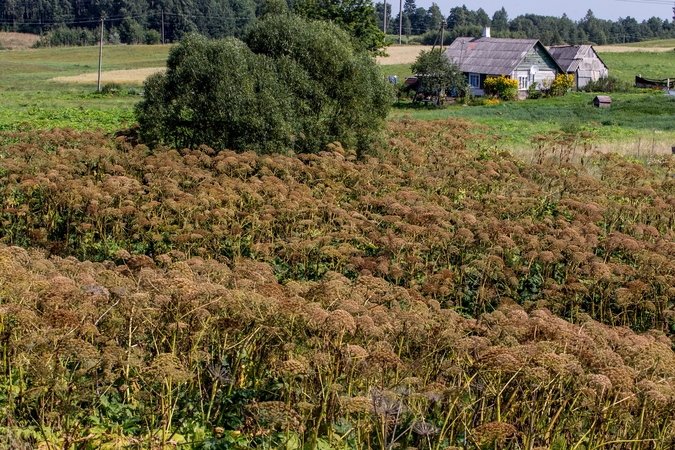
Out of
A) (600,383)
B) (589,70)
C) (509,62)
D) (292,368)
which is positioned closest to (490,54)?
(509,62)

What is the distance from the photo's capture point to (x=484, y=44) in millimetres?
64875

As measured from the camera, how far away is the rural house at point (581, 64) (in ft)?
221

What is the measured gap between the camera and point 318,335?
590 centimetres

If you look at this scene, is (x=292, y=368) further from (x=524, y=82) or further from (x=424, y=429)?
(x=524, y=82)

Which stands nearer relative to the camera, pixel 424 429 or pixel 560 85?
pixel 424 429

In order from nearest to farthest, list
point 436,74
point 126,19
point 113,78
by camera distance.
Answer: point 436,74, point 113,78, point 126,19

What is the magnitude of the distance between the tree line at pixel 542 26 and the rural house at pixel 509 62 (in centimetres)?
8305

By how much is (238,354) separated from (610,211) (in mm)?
9742

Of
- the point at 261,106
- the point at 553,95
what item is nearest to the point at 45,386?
the point at 261,106

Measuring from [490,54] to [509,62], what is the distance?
9.95 ft

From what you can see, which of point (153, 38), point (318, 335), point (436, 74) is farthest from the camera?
point (153, 38)

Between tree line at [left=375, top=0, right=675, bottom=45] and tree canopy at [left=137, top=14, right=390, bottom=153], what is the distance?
128953 millimetres

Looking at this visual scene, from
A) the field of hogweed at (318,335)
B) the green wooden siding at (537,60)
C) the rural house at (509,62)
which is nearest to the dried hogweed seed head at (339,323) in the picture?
the field of hogweed at (318,335)

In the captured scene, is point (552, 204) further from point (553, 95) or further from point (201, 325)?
point (553, 95)
